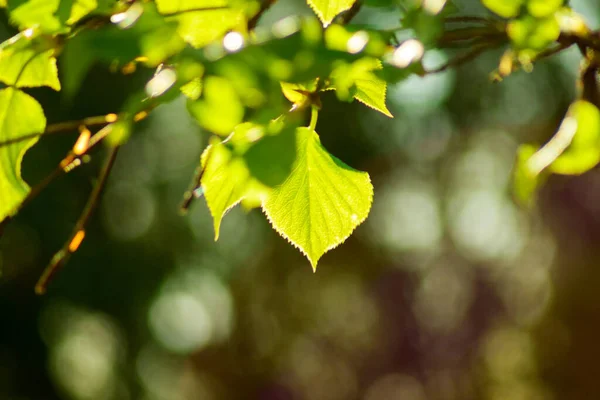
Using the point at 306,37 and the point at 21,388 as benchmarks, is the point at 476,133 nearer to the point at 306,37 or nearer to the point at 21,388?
the point at 21,388

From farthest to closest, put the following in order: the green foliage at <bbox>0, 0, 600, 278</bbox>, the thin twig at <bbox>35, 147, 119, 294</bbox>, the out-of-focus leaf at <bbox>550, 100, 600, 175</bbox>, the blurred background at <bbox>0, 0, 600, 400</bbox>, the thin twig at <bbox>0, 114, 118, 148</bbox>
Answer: the blurred background at <bbox>0, 0, 600, 400</bbox>, the thin twig at <bbox>35, 147, 119, 294</bbox>, the thin twig at <bbox>0, 114, 118, 148</bbox>, the out-of-focus leaf at <bbox>550, 100, 600, 175</bbox>, the green foliage at <bbox>0, 0, 600, 278</bbox>

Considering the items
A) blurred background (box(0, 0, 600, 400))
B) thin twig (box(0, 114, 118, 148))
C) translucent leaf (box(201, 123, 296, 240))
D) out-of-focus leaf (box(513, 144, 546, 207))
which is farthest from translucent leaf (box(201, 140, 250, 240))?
blurred background (box(0, 0, 600, 400))

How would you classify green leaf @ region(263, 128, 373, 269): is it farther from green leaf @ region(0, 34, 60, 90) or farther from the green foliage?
green leaf @ region(0, 34, 60, 90)

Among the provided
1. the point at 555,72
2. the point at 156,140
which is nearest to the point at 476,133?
the point at 555,72

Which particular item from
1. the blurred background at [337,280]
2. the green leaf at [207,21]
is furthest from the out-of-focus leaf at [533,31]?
the blurred background at [337,280]

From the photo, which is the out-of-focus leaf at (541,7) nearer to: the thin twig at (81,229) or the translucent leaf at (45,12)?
the translucent leaf at (45,12)

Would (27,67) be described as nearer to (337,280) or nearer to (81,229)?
(81,229)
